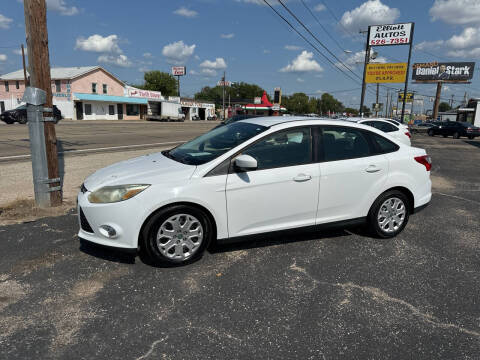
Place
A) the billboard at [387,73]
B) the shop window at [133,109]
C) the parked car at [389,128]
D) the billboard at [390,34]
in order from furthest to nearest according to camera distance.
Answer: the shop window at [133,109]
the billboard at [387,73]
the billboard at [390,34]
the parked car at [389,128]

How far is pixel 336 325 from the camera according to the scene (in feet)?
9.24

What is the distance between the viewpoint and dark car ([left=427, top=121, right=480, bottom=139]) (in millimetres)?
28011

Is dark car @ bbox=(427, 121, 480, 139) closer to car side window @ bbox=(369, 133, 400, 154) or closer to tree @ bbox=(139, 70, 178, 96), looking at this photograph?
car side window @ bbox=(369, 133, 400, 154)

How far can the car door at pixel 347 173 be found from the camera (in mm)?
4102

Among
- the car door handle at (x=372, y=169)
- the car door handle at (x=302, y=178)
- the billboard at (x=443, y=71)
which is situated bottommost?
the car door handle at (x=302, y=178)

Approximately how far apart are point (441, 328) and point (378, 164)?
2.09m

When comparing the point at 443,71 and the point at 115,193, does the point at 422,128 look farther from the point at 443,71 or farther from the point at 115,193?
the point at 115,193

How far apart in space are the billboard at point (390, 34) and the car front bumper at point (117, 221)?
3288cm

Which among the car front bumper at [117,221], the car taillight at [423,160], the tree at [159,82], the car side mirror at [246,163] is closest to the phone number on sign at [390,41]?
the car taillight at [423,160]

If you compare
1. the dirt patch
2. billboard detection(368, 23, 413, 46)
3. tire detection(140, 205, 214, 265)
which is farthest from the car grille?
billboard detection(368, 23, 413, 46)


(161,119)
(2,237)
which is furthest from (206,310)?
(161,119)

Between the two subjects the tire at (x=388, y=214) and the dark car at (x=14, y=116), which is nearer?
the tire at (x=388, y=214)

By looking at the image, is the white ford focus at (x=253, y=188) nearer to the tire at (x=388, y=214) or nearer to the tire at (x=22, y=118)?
the tire at (x=388, y=214)

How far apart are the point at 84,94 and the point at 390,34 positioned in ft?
129
